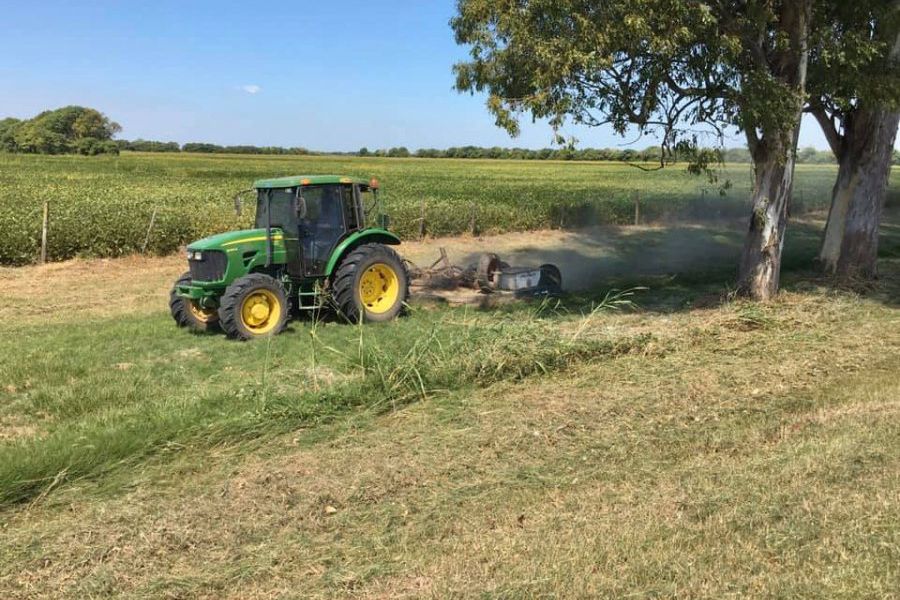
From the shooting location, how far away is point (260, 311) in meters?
9.21

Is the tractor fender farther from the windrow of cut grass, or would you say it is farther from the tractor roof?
the windrow of cut grass

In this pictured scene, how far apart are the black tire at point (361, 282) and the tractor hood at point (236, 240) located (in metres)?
1.00

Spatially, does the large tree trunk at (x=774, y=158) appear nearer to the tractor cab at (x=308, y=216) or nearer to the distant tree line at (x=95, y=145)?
the tractor cab at (x=308, y=216)

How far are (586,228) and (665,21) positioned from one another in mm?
15500

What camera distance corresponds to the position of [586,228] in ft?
78.7

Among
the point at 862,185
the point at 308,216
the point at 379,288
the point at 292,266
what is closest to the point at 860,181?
the point at 862,185

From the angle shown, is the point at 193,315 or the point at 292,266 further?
the point at 292,266

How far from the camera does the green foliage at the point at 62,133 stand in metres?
77.5

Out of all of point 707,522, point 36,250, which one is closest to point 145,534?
point 707,522

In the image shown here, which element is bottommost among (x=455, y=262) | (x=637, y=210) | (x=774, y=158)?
(x=455, y=262)

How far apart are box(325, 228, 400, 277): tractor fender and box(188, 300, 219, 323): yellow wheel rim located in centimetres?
162

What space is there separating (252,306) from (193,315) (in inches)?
43.9

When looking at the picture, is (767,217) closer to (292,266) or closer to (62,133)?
(292,266)

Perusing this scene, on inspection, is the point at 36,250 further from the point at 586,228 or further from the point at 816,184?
the point at 816,184
